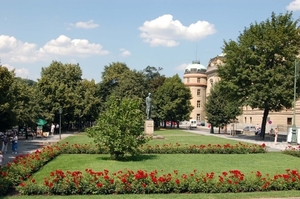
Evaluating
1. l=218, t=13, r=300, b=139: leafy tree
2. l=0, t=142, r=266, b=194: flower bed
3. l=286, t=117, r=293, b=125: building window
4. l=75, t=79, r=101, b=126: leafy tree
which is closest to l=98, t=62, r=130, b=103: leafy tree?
l=75, t=79, r=101, b=126: leafy tree

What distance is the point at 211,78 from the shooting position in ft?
335

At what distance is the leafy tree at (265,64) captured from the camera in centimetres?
3641

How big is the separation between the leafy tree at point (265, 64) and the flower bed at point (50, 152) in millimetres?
12208

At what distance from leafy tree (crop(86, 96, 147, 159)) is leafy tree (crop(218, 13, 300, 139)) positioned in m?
20.4

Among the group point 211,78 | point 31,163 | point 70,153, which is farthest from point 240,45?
point 211,78

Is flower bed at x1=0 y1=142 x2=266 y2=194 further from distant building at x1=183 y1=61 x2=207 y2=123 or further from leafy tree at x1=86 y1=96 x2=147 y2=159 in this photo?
distant building at x1=183 y1=61 x2=207 y2=123

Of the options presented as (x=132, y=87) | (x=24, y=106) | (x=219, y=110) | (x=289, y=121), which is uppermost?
(x=132, y=87)

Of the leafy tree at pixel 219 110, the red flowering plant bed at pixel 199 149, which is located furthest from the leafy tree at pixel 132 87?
the red flowering plant bed at pixel 199 149

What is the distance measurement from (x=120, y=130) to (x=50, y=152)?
488cm

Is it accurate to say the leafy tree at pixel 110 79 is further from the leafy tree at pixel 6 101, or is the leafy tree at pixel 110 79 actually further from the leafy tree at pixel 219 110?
the leafy tree at pixel 6 101

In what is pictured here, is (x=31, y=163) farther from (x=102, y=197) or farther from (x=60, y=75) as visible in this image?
(x=60, y=75)

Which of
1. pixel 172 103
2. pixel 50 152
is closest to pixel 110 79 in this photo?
pixel 172 103

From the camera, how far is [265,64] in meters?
37.8

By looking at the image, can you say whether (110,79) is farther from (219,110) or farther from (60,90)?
(219,110)
